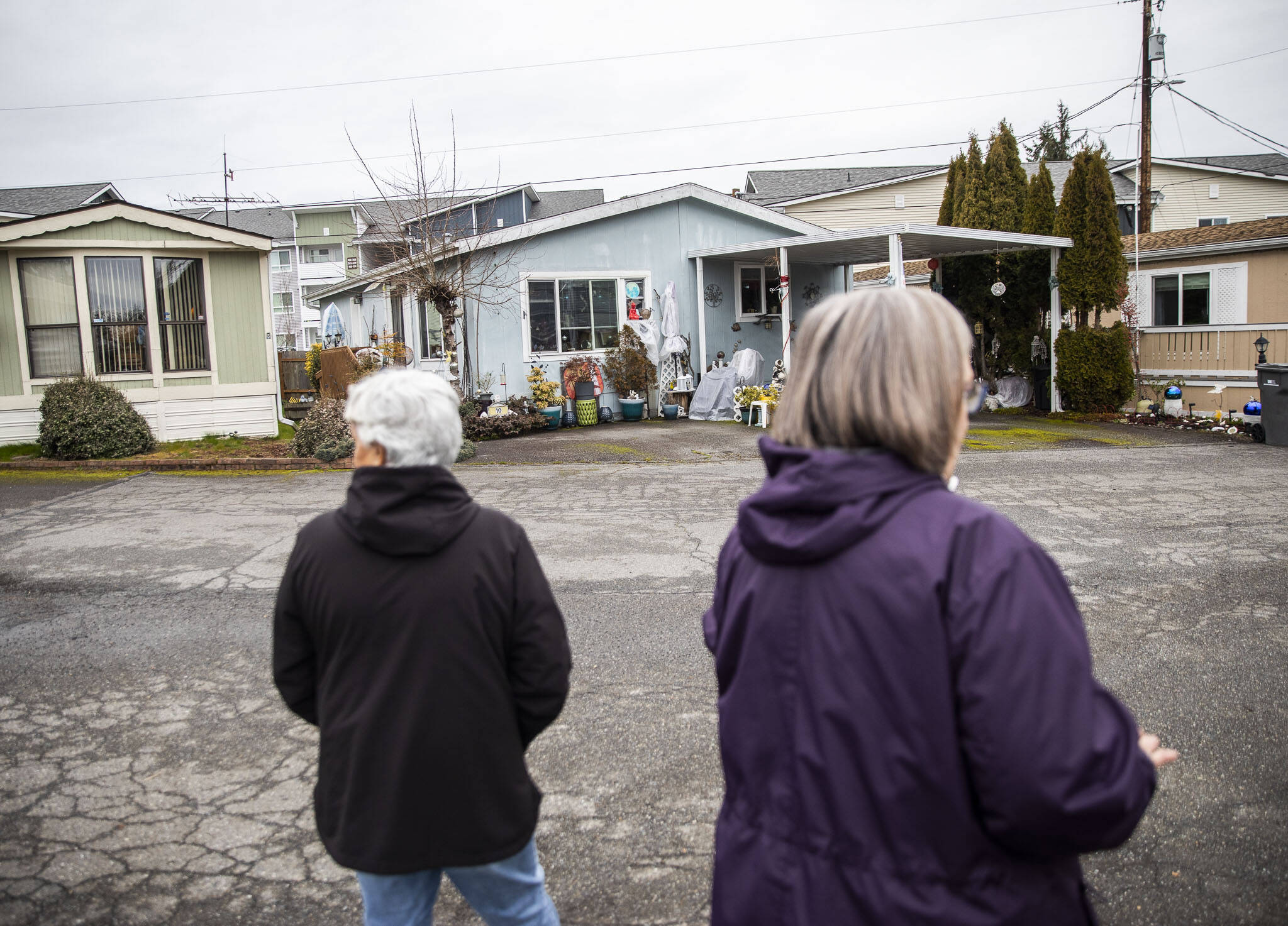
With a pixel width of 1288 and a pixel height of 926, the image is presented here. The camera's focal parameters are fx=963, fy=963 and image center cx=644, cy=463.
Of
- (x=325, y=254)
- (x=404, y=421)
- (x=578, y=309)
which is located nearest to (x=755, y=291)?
(x=578, y=309)

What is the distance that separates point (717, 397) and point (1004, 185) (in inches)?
324

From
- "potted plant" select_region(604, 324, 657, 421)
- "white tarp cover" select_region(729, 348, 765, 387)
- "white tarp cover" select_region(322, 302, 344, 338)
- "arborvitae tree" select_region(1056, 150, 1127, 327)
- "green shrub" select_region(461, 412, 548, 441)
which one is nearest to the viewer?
A: "green shrub" select_region(461, 412, 548, 441)

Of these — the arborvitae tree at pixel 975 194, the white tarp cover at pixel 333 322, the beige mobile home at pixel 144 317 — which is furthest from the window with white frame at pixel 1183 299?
the white tarp cover at pixel 333 322

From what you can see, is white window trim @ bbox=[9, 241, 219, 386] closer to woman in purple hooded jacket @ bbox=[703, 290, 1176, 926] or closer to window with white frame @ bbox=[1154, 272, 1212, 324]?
woman in purple hooded jacket @ bbox=[703, 290, 1176, 926]

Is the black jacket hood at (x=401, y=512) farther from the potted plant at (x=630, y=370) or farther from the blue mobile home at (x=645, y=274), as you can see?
the potted plant at (x=630, y=370)

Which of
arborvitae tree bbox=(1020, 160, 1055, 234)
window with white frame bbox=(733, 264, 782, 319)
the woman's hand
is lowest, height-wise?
the woman's hand

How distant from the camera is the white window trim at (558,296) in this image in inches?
648

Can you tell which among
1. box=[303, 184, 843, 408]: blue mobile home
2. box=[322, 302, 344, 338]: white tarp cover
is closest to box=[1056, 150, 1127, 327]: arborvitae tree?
box=[303, 184, 843, 408]: blue mobile home

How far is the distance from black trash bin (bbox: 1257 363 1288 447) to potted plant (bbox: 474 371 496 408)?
36.3 ft

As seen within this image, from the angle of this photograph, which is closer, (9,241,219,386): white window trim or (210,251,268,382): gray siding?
(9,241,219,386): white window trim

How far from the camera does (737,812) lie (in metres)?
1.65

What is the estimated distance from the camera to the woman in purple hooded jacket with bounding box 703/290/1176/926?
138 centimetres

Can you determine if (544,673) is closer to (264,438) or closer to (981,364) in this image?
(264,438)

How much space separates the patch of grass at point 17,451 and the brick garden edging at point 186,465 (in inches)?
33.3
